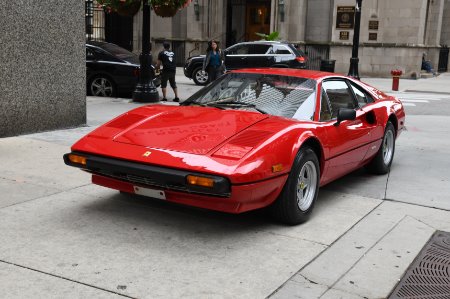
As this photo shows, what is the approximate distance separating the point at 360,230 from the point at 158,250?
1.86 meters

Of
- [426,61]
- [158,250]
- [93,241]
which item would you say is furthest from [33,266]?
[426,61]

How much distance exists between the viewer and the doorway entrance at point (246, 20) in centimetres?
3142

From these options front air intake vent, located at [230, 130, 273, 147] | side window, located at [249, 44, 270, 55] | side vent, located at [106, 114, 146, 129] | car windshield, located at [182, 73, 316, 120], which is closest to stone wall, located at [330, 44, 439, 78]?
side window, located at [249, 44, 270, 55]

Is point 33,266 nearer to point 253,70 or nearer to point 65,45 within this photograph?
point 253,70

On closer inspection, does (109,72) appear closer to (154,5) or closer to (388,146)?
(154,5)

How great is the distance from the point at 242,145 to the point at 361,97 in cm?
276

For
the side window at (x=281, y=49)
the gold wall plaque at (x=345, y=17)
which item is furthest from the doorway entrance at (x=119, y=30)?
the side window at (x=281, y=49)

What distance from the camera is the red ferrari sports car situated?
4.35 metres

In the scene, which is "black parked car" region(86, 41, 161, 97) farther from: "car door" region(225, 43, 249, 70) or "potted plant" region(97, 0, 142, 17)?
"car door" region(225, 43, 249, 70)

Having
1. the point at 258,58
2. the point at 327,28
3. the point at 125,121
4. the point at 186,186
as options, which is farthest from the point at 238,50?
the point at 186,186

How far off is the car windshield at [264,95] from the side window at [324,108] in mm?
121

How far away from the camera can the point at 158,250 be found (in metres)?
4.21

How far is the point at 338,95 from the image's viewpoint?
6184 millimetres

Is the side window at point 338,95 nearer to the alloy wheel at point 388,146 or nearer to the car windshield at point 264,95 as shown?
the car windshield at point 264,95
